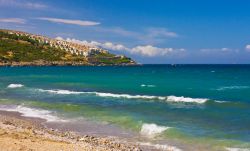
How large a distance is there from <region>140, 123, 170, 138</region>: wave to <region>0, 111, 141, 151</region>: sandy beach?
3072 mm

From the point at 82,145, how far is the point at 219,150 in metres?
7.65

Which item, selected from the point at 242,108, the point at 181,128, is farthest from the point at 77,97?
the point at 181,128

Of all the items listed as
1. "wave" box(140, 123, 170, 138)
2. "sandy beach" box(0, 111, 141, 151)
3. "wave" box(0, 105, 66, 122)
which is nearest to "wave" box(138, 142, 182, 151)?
"sandy beach" box(0, 111, 141, 151)

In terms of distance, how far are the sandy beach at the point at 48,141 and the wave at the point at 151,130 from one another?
3072mm

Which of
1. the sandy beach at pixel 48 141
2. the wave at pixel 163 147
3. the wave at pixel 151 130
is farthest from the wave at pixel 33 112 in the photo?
the wave at pixel 163 147

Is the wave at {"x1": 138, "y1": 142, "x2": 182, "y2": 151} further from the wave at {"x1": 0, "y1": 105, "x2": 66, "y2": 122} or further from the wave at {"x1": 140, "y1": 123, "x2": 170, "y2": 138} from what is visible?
the wave at {"x1": 0, "y1": 105, "x2": 66, "y2": 122}

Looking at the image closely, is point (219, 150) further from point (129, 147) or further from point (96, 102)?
point (96, 102)

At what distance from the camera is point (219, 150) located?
23625mm

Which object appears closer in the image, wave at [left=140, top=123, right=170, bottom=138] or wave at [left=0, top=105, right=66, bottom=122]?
wave at [left=140, top=123, right=170, bottom=138]

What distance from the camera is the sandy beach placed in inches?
848

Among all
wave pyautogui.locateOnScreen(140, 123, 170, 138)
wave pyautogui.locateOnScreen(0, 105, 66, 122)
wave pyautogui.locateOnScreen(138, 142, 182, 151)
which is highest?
wave pyautogui.locateOnScreen(140, 123, 170, 138)

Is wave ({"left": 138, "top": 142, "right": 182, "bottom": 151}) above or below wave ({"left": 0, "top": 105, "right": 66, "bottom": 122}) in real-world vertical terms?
above

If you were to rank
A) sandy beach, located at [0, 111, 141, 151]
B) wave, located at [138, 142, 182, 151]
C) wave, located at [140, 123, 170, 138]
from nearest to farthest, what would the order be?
sandy beach, located at [0, 111, 141, 151] → wave, located at [138, 142, 182, 151] → wave, located at [140, 123, 170, 138]

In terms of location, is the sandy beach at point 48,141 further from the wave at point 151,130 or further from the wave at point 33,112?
the wave at point 33,112
